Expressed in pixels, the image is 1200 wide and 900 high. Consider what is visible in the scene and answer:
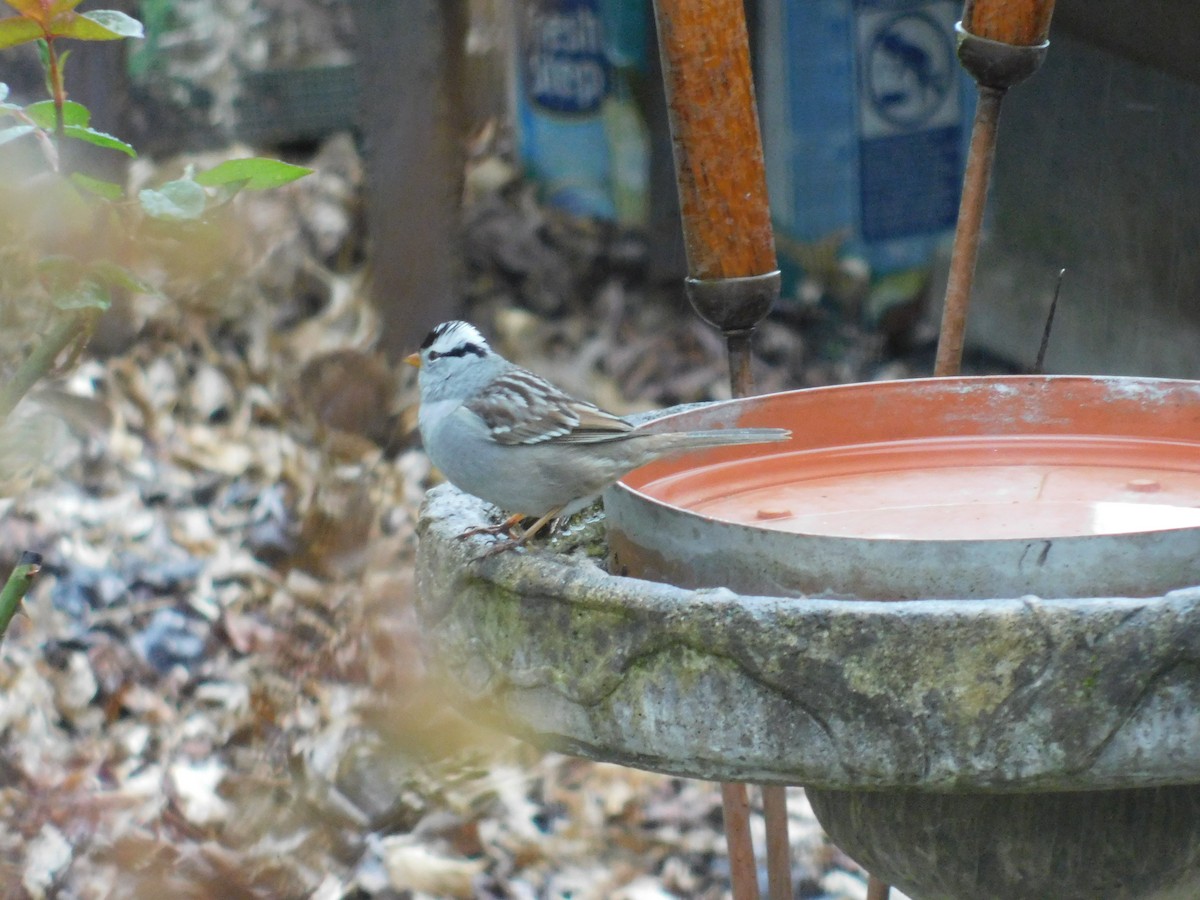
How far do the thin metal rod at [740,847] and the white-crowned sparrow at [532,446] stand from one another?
1.72 feet

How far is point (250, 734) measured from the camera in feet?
12.7

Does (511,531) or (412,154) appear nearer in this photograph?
(511,531)

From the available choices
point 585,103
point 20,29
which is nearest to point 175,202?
point 20,29

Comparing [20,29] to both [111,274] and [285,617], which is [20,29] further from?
[285,617]

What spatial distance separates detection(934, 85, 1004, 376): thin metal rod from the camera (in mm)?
2543

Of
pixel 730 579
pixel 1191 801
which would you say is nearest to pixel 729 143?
pixel 730 579

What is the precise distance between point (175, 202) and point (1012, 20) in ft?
5.75

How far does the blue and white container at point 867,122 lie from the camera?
591cm

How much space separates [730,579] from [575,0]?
17.7 ft

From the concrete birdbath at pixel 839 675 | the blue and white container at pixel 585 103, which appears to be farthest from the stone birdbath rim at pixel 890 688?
the blue and white container at pixel 585 103

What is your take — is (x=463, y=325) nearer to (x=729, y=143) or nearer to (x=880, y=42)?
(x=729, y=143)

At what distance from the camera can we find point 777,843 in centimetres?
250

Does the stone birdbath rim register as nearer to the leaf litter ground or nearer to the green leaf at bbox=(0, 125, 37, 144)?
the leaf litter ground

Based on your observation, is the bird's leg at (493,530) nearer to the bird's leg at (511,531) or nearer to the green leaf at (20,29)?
the bird's leg at (511,531)
